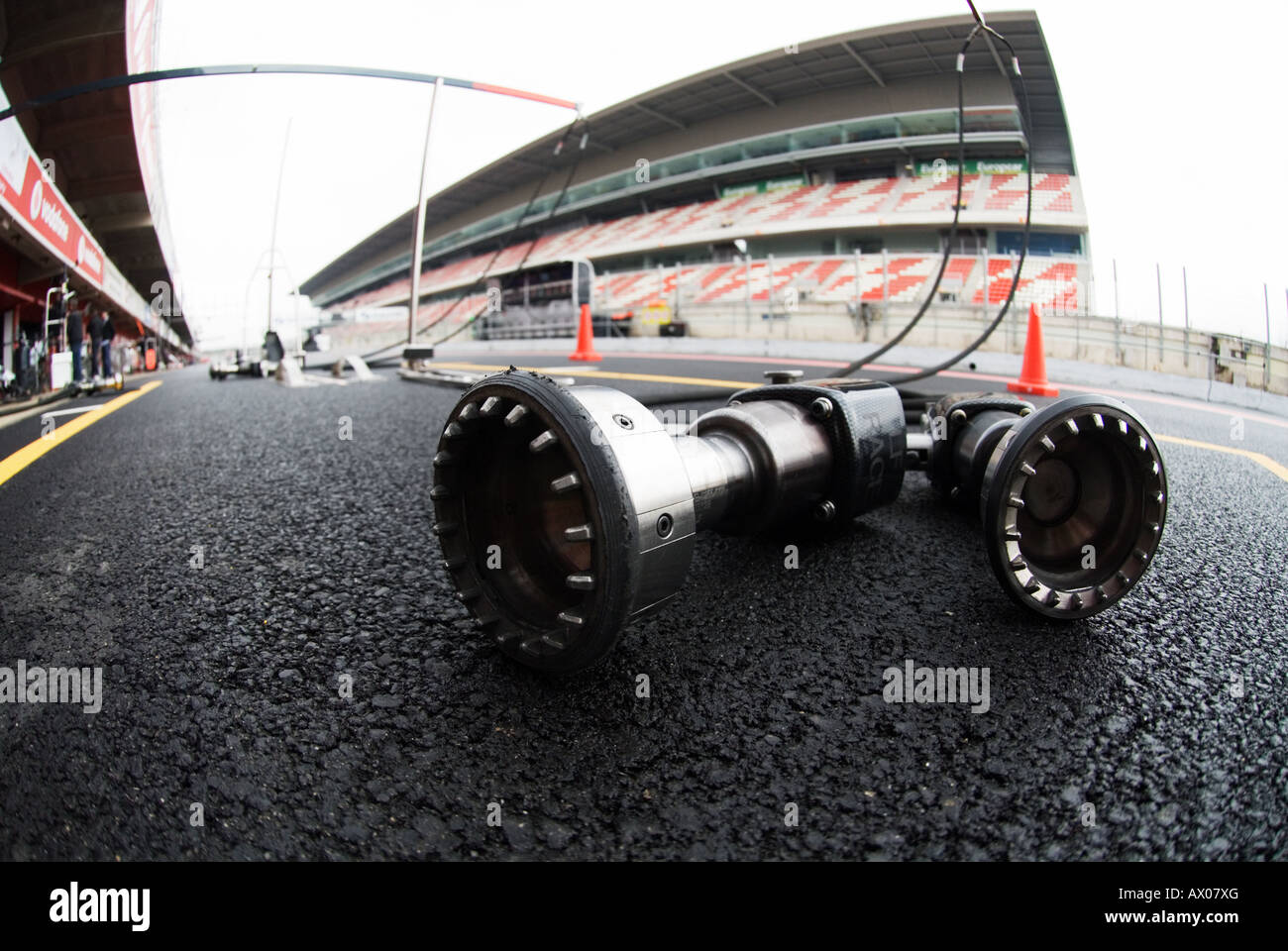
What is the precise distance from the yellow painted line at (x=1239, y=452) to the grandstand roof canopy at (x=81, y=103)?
6463 millimetres

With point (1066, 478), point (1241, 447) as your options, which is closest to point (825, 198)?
point (1241, 447)

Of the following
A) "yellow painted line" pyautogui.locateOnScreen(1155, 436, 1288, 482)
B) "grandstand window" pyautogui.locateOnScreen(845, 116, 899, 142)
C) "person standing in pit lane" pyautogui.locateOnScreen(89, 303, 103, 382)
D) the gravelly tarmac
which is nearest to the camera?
the gravelly tarmac

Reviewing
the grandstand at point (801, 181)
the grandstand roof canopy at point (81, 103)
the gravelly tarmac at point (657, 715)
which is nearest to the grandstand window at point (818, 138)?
the grandstand at point (801, 181)

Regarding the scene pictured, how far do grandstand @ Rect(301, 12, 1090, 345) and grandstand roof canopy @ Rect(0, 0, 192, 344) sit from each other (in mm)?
11700

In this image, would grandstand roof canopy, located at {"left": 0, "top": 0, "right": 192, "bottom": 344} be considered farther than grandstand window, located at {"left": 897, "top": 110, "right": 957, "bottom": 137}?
No

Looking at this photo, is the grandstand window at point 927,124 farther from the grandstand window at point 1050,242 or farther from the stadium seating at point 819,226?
the grandstand window at point 1050,242

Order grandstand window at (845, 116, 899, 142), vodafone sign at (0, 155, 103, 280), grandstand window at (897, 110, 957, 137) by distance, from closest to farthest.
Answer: vodafone sign at (0, 155, 103, 280) < grandstand window at (897, 110, 957, 137) < grandstand window at (845, 116, 899, 142)

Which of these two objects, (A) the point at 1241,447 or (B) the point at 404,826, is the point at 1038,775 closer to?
(B) the point at 404,826

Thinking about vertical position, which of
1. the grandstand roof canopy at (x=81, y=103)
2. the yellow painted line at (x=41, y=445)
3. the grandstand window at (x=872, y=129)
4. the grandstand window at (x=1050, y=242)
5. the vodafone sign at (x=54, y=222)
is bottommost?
the yellow painted line at (x=41, y=445)

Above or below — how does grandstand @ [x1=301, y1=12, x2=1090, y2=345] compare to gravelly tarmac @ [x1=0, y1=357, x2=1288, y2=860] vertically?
above

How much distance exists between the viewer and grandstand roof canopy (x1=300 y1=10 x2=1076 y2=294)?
2338 centimetres

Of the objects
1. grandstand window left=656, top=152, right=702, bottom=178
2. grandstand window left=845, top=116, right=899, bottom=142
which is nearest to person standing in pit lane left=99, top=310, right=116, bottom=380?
grandstand window left=845, top=116, right=899, bottom=142

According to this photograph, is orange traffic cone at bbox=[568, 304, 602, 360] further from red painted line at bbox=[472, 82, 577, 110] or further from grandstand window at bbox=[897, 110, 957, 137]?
grandstand window at bbox=[897, 110, 957, 137]

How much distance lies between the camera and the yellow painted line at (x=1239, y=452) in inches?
89.3
